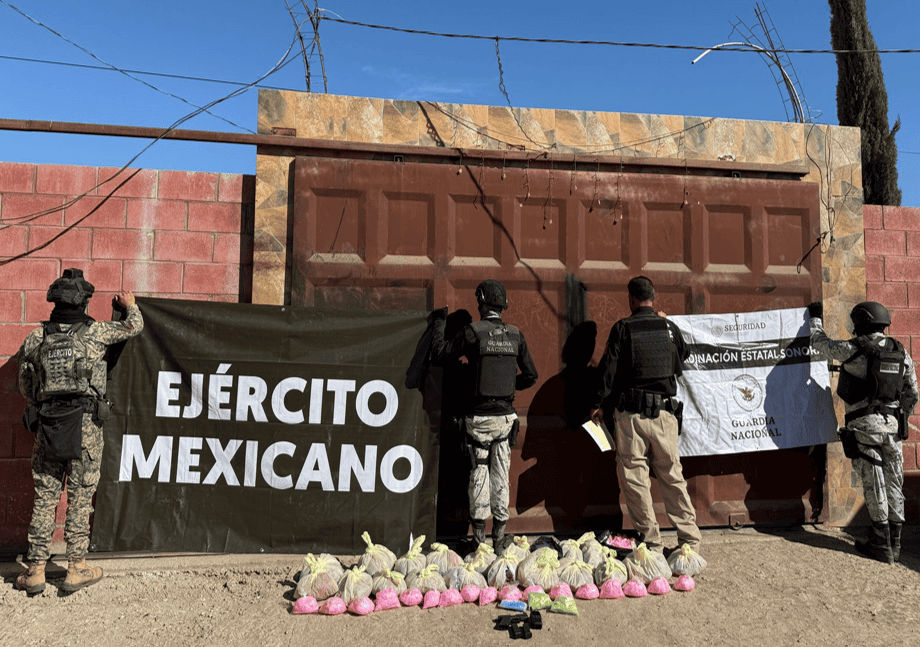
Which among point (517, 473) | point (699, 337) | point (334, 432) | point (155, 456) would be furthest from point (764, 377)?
point (155, 456)

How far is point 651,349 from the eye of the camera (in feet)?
13.2

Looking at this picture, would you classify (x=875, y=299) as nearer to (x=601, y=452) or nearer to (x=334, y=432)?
Answer: (x=601, y=452)

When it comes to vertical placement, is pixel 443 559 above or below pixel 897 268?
below

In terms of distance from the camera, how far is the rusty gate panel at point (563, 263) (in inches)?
181

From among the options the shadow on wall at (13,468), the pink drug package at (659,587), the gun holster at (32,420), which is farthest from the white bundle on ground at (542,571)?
the shadow on wall at (13,468)

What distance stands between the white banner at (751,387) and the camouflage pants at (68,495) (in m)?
4.30

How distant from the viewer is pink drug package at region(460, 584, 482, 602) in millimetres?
3447

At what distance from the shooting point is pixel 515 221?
4.78 meters

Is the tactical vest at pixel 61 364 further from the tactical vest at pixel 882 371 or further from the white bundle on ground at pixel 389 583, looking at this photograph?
the tactical vest at pixel 882 371

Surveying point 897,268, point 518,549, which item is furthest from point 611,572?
point 897,268

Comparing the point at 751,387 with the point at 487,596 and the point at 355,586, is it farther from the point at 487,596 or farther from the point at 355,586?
the point at 355,586

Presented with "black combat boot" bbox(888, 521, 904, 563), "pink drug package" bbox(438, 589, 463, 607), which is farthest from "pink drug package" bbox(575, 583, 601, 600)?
"black combat boot" bbox(888, 521, 904, 563)

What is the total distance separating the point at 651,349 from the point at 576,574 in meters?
1.58

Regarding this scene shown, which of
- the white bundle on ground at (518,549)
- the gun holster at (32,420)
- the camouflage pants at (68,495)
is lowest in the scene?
the white bundle on ground at (518,549)
